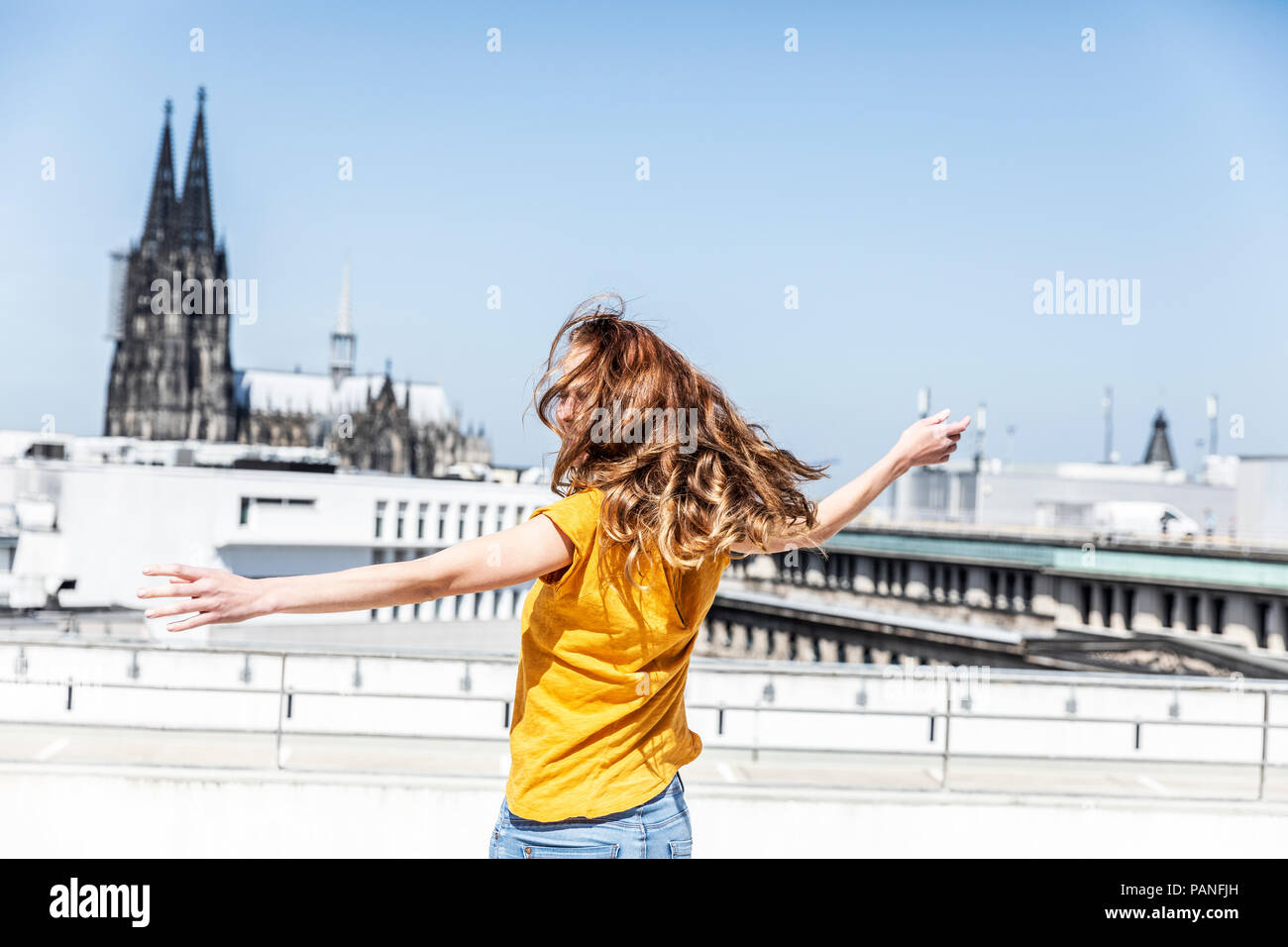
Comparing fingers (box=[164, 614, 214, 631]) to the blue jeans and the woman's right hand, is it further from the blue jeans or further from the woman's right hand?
the woman's right hand

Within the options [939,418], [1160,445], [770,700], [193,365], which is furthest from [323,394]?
[939,418]

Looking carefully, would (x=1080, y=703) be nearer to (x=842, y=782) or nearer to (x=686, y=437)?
(x=842, y=782)

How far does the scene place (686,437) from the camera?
2.22 meters

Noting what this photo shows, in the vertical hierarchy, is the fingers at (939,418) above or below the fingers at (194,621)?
above

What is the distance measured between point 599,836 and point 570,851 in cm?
6

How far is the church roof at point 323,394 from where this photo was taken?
108m

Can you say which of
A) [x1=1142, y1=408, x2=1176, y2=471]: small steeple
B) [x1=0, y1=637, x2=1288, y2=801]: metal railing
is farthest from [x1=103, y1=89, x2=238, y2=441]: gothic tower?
[x1=0, y1=637, x2=1288, y2=801]: metal railing

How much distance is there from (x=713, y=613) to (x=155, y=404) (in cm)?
5072

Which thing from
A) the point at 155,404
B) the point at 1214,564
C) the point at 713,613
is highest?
the point at 155,404

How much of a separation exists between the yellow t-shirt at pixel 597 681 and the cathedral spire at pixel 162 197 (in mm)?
105011

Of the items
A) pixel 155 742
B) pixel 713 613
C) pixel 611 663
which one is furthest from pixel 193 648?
pixel 713 613

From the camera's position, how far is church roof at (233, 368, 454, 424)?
108 meters
